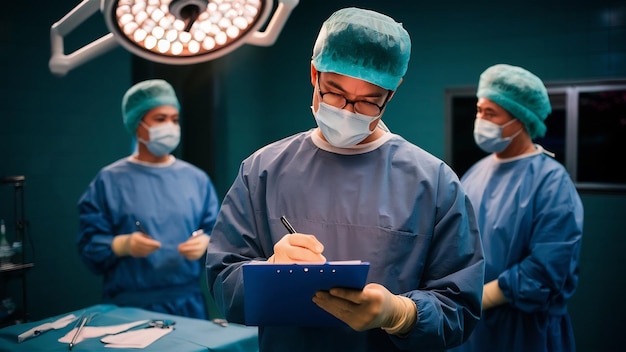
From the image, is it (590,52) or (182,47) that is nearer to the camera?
(182,47)

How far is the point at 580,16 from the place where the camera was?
3803 mm

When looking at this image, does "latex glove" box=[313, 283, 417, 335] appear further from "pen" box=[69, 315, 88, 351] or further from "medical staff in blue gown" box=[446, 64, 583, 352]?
"medical staff in blue gown" box=[446, 64, 583, 352]

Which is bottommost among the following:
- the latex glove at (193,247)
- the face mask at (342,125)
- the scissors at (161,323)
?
the scissors at (161,323)

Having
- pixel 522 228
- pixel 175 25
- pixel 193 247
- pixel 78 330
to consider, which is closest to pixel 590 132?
pixel 522 228

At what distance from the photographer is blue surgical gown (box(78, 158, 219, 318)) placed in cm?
283

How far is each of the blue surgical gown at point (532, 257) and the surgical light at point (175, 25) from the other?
4.71ft

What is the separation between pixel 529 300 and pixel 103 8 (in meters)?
1.96

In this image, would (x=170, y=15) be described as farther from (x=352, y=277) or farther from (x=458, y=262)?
(x=458, y=262)

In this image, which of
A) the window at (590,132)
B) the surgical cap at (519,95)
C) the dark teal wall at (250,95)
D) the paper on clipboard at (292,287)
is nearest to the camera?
the paper on clipboard at (292,287)

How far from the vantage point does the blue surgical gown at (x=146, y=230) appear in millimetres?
2828

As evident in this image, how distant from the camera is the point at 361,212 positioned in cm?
146

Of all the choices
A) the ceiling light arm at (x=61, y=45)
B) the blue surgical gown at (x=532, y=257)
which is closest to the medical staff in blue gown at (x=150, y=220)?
the ceiling light arm at (x=61, y=45)

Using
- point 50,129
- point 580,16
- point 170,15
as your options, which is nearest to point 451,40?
point 580,16

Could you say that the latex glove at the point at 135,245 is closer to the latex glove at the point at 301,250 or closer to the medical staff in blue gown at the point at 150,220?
the medical staff in blue gown at the point at 150,220
